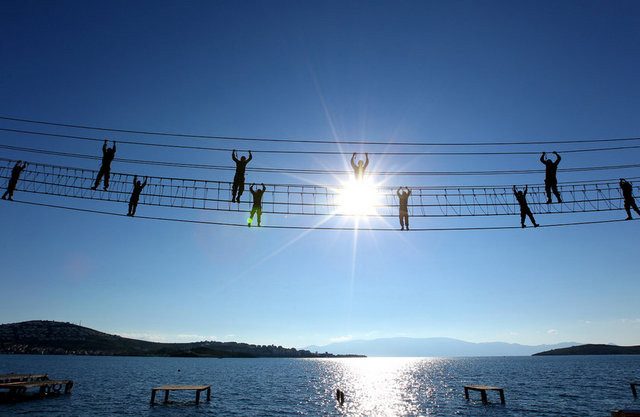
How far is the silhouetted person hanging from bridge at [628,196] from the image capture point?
2550cm

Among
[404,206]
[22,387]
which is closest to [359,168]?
[404,206]

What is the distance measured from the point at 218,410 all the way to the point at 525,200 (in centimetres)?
4772

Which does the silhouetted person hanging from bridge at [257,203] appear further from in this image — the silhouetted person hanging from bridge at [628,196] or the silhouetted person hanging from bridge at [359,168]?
the silhouetted person hanging from bridge at [628,196]

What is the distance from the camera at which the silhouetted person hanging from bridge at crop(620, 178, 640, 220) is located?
25.5 metres

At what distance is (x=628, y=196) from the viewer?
83.7 feet

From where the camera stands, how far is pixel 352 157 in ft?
80.6

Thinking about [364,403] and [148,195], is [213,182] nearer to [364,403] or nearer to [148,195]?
[148,195]

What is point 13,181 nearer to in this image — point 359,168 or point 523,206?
point 359,168

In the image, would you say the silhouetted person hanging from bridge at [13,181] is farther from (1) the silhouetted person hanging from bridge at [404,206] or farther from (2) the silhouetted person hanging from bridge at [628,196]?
(2) the silhouetted person hanging from bridge at [628,196]

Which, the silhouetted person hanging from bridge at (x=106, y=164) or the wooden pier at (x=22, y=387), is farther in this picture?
the wooden pier at (x=22, y=387)

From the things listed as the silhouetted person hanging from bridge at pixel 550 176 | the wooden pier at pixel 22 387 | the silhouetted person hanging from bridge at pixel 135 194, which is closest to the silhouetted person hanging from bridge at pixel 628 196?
the silhouetted person hanging from bridge at pixel 550 176

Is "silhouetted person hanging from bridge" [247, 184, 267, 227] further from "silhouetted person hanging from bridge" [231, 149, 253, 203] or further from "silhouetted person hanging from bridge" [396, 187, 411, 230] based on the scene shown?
"silhouetted person hanging from bridge" [396, 187, 411, 230]

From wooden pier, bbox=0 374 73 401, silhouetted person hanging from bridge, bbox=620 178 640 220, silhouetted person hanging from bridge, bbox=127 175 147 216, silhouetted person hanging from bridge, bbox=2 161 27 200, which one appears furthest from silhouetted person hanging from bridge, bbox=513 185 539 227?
wooden pier, bbox=0 374 73 401

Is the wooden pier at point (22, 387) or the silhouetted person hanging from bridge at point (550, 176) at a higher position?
the silhouetted person hanging from bridge at point (550, 176)
